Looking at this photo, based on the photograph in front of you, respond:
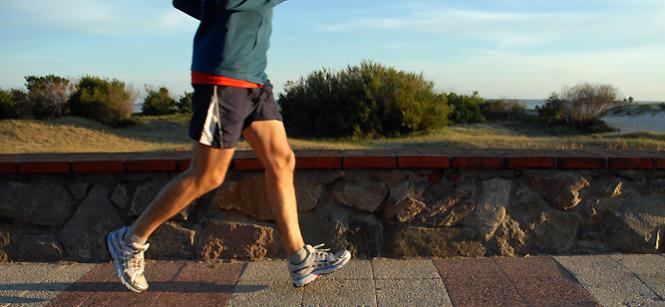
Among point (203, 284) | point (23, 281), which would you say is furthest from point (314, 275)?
point (23, 281)

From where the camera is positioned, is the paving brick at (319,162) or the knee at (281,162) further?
the paving brick at (319,162)

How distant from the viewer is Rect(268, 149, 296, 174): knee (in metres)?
2.81

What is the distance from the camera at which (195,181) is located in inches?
107

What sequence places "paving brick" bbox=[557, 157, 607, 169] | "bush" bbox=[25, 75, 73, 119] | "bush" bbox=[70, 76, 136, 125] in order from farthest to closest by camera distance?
"bush" bbox=[70, 76, 136, 125] < "bush" bbox=[25, 75, 73, 119] < "paving brick" bbox=[557, 157, 607, 169]

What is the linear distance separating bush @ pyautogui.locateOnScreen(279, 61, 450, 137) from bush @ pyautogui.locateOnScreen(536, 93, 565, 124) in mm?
7243

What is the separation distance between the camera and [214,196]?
3.46 m

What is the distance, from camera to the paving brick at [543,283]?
2.79m

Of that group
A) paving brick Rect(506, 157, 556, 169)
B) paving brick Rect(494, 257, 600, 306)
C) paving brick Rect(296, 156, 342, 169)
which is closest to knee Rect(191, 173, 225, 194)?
Result: paving brick Rect(296, 156, 342, 169)

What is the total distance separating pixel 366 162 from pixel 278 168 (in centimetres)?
75

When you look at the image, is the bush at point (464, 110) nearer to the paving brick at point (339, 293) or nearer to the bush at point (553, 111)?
the bush at point (553, 111)

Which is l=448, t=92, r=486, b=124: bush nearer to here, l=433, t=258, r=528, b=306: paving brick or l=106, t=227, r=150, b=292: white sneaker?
l=433, t=258, r=528, b=306: paving brick

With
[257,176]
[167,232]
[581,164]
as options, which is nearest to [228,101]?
[257,176]

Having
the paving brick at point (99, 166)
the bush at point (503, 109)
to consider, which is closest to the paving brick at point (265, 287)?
the paving brick at point (99, 166)

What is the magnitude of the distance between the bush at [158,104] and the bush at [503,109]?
12141mm
